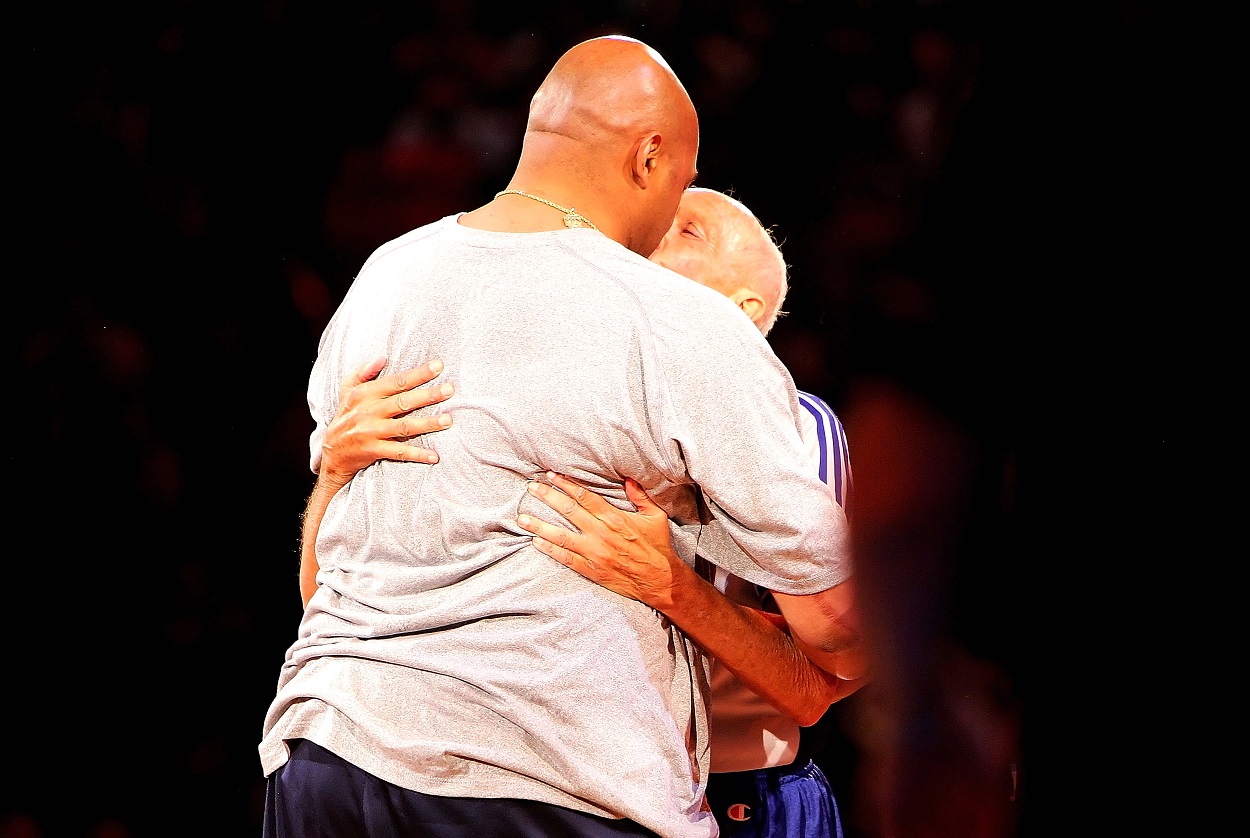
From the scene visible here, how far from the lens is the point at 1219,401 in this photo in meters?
0.65

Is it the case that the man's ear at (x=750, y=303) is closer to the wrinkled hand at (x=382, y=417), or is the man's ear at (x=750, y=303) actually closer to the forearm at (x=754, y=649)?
the forearm at (x=754, y=649)

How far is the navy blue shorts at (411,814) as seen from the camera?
91 cm

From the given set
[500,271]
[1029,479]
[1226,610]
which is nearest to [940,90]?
[500,271]

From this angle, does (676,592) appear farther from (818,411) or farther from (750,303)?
(750,303)

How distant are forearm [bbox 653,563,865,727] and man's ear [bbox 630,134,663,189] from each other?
35 centimetres

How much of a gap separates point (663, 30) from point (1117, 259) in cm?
112

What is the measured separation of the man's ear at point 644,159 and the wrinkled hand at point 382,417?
258mm

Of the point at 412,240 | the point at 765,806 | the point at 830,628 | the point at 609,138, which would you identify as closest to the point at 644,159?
the point at 609,138

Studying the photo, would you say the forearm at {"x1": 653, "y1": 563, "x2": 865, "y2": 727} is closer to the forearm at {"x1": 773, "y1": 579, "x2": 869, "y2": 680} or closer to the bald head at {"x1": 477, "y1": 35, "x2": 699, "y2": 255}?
the forearm at {"x1": 773, "y1": 579, "x2": 869, "y2": 680}

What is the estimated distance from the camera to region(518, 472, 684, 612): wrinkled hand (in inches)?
37.2

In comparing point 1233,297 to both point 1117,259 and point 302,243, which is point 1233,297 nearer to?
point 1117,259

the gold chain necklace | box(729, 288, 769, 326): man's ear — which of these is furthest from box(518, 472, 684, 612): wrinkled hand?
box(729, 288, 769, 326): man's ear

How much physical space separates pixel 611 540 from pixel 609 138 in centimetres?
36

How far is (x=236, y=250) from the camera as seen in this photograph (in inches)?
70.2
